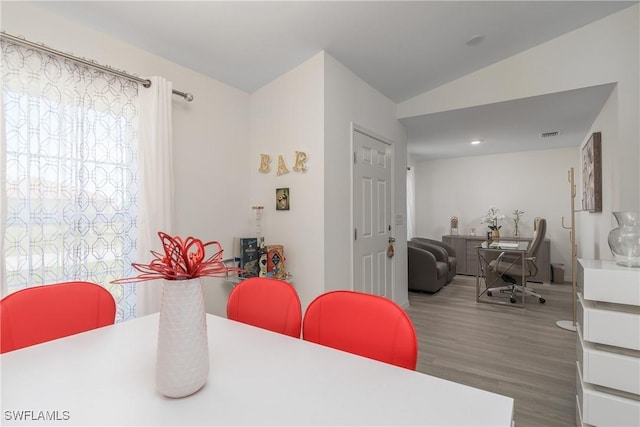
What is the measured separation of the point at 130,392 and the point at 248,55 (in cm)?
236

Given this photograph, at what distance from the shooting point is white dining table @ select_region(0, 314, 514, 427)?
0.73 meters

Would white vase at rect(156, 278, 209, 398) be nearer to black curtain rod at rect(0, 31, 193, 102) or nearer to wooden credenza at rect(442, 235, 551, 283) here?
black curtain rod at rect(0, 31, 193, 102)

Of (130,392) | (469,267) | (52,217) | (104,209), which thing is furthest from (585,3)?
(469,267)

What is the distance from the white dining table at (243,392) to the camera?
729 mm

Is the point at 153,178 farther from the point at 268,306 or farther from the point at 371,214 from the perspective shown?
the point at 371,214

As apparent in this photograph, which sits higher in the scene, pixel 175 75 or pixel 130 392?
pixel 175 75

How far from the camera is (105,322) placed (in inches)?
56.7

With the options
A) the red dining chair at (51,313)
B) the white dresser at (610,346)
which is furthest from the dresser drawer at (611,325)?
the red dining chair at (51,313)

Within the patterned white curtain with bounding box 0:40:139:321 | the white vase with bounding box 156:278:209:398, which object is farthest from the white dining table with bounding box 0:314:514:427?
the patterned white curtain with bounding box 0:40:139:321

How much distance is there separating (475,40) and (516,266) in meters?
3.06

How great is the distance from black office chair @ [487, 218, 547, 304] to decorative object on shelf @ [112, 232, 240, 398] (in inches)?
173

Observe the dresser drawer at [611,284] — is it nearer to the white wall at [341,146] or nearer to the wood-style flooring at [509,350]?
the wood-style flooring at [509,350]

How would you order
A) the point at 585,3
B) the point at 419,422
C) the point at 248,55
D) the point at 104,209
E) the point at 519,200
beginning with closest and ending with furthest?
the point at 419,422, the point at 104,209, the point at 585,3, the point at 248,55, the point at 519,200

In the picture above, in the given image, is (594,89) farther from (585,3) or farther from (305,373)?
(305,373)
